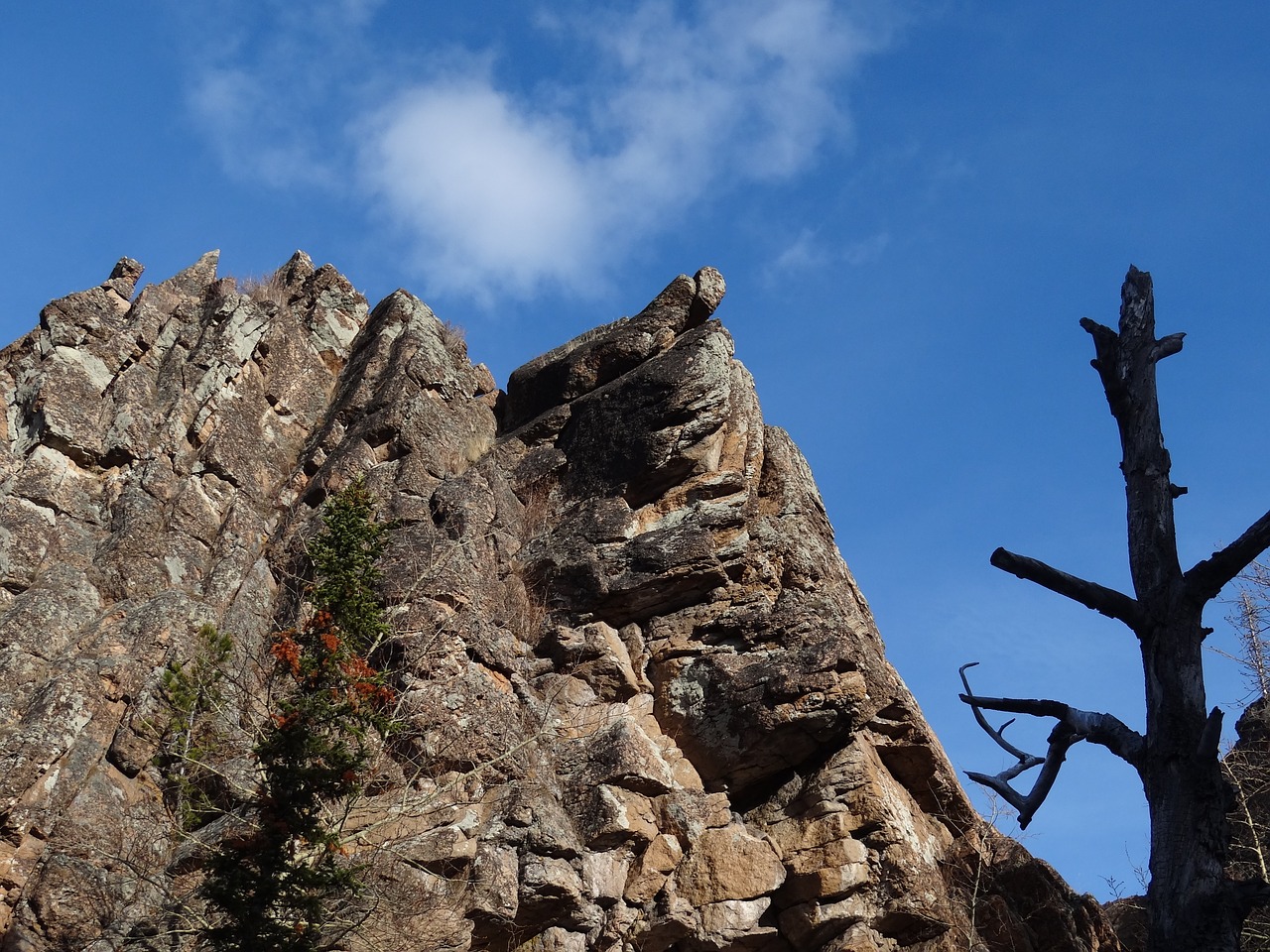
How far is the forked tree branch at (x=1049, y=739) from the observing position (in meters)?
6.98

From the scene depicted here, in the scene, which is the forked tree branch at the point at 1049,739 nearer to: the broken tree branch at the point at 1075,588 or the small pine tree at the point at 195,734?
the broken tree branch at the point at 1075,588

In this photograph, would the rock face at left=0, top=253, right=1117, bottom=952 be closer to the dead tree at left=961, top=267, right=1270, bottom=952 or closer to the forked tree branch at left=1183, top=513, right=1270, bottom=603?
the dead tree at left=961, top=267, right=1270, bottom=952

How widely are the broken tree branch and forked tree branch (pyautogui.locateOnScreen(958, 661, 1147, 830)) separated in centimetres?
66

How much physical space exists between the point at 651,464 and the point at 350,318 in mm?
10304

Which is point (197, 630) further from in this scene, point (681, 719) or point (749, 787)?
point (749, 787)

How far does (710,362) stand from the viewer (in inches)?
827

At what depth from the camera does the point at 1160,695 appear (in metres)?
6.98

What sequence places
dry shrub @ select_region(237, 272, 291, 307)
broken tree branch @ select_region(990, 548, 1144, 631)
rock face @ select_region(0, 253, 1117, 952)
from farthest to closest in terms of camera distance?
1. dry shrub @ select_region(237, 272, 291, 307)
2. rock face @ select_region(0, 253, 1117, 952)
3. broken tree branch @ select_region(990, 548, 1144, 631)

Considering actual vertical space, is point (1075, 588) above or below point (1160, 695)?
above

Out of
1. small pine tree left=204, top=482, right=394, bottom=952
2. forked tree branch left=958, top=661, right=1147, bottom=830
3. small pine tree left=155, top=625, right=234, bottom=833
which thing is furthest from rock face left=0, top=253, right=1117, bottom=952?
forked tree branch left=958, top=661, right=1147, bottom=830

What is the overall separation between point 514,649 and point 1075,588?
11137 mm

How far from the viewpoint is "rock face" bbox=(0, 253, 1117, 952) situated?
14375mm

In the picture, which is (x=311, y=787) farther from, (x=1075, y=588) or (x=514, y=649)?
(x=1075, y=588)

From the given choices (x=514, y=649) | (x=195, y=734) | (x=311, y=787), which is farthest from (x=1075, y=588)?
(x=195, y=734)
